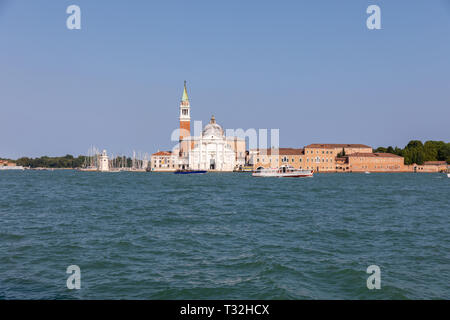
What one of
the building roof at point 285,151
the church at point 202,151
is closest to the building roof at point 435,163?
the building roof at point 285,151

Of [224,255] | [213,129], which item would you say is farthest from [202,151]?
[224,255]

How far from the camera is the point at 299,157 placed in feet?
267

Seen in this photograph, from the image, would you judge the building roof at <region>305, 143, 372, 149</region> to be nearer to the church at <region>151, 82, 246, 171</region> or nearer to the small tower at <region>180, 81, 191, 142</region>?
the church at <region>151, 82, 246, 171</region>

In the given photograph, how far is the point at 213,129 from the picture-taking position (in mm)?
91312

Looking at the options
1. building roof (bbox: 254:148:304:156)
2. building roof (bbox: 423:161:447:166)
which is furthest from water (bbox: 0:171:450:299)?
building roof (bbox: 423:161:447:166)

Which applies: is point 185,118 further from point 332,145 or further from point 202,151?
point 332,145

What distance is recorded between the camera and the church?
280ft

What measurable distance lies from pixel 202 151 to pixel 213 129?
8.81 metres

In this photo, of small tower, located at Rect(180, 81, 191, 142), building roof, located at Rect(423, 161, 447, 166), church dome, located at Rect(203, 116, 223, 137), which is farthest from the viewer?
small tower, located at Rect(180, 81, 191, 142)

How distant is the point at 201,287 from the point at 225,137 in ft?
282

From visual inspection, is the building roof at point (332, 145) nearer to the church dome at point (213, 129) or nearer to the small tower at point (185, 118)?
the church dome at point (213, 129)

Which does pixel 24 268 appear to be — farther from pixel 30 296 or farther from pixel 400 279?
pixel 400 279
